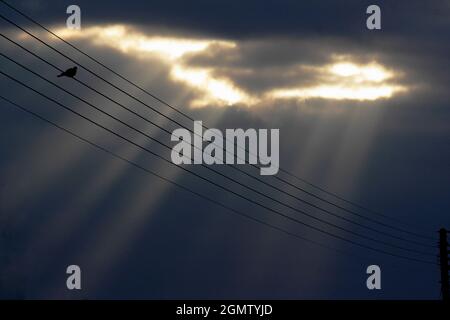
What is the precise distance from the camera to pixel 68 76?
38.7 m

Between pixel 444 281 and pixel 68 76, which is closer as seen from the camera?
pixel 68 76
